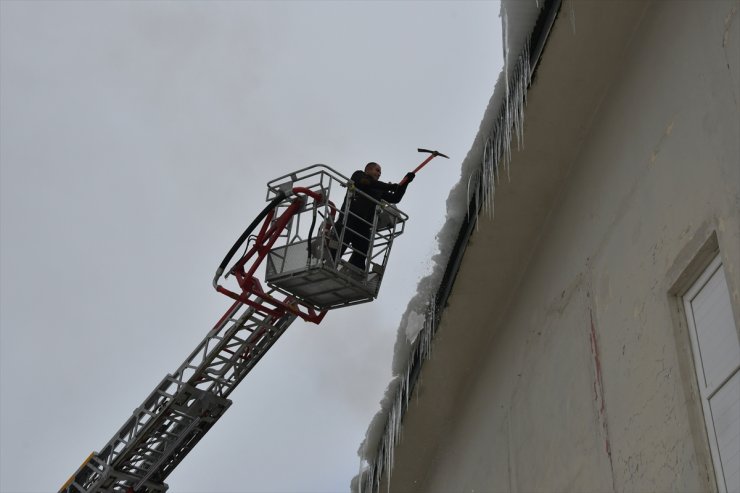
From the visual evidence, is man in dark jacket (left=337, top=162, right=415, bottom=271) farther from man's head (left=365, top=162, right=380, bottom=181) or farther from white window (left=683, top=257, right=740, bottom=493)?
white window (left=683, top=257, right=740, bottom=493)

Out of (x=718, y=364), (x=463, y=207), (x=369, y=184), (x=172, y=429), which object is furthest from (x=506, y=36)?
(x=172, y=429)

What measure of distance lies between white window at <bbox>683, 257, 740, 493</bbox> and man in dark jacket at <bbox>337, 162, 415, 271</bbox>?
5.41 meters

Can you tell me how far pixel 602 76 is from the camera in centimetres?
639

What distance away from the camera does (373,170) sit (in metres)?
10.5

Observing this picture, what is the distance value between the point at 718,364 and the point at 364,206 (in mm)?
5862

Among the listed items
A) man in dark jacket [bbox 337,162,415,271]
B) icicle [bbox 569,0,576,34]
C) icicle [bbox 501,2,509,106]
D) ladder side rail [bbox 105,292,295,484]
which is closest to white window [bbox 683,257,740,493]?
icicle [bbox 569,0,576,34]

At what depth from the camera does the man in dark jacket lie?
10.1 metres

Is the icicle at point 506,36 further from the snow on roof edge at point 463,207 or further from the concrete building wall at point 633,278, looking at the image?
the concrete building wall at point 633,278

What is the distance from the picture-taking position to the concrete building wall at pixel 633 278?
4762mm

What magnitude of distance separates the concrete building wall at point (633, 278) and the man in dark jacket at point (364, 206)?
293cm

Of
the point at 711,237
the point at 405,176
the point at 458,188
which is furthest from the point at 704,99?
the point at 405,176

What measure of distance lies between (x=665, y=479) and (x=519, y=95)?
8.88 ft

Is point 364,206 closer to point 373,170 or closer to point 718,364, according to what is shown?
point 373,170

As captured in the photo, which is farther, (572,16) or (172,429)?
(172,429)
